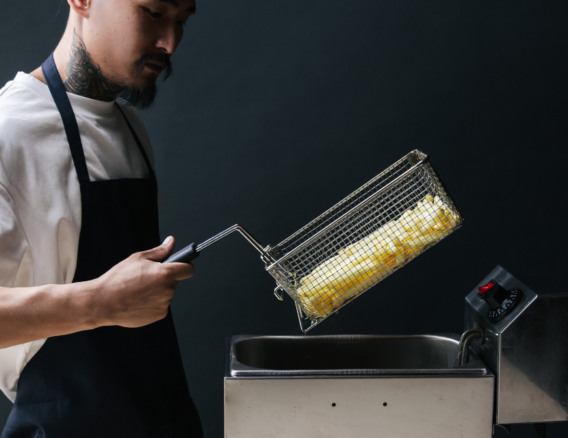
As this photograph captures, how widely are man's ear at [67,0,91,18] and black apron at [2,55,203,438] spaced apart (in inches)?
5.1

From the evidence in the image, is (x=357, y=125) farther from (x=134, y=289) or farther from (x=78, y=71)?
(x=134, y=289)

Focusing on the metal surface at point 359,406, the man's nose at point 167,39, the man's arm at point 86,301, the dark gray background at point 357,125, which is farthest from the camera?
the dark gray background at point 357,125

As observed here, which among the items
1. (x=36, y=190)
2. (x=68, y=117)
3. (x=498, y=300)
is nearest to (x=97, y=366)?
Result: (x=36, y=190)

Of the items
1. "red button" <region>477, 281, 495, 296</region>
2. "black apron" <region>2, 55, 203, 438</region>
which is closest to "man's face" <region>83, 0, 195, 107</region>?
"black apron" <region>2, 55, 203, 438</region>

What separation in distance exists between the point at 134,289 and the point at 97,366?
12.4 inches

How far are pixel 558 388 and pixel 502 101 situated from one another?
4.09ft

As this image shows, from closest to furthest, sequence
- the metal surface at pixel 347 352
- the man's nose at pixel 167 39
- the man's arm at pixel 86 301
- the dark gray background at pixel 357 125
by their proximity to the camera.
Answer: the man's arm at pixel 86 301 → the man's nose at pixel 167 39 → the metal surface at pixel 347 352 → the dark gray background at pixel 357 125

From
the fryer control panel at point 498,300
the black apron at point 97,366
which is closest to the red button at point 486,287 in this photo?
the fryer control panel at point 498,300

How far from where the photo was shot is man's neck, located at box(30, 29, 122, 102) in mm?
1135

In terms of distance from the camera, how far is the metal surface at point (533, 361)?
1023 mm

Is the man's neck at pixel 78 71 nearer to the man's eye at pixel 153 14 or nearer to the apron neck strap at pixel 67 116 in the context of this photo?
the apron neck strap at pixel 67 116

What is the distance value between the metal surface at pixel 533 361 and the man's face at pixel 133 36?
0.89 m

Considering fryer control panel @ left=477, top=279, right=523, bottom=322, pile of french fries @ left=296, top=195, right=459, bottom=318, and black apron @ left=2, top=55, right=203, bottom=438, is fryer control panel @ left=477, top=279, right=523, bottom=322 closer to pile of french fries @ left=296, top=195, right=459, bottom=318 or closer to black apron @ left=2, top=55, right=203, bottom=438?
pile of french fries @ left=296, top=195, right=459, bottom=318

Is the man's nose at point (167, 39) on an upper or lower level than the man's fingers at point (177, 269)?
upper
